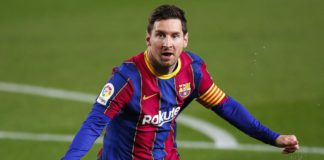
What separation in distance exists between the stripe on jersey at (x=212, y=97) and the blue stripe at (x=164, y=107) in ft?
1.00

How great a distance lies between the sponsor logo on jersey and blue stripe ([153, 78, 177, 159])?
19 millimetres

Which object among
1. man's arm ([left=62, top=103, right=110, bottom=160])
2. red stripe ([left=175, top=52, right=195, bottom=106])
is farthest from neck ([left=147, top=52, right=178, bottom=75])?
man's arm ([left=62, top=103, right=110, bottom=160])

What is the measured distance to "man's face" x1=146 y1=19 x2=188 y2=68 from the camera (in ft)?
21.1

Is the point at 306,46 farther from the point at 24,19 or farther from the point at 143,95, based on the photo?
the point at 143,95

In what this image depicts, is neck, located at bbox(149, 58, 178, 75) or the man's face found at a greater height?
the man's face

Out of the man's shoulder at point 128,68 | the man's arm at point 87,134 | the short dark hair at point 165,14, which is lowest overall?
the man's arm at point 87,134

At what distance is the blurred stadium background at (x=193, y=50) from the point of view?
1152 cm

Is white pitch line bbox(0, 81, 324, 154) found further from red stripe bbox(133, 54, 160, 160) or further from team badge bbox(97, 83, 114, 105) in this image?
team badge bbox(97, 83, 114, 105)

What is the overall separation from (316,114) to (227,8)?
6.62m

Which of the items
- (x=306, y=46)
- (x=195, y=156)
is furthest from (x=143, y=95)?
(x=306, y=46)

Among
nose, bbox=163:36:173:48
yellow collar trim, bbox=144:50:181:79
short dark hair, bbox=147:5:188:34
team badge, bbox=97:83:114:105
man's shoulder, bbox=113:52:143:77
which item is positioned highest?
short dark hair, bbox=147:5:188:34

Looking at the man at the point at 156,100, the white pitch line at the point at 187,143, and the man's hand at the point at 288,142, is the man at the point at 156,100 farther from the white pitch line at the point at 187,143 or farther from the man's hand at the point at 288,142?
the white pitch line at the point at 187,143

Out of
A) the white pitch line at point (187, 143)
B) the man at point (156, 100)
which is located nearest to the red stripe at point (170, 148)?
the man at point (156, 100)

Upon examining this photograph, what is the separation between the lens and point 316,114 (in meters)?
12.0
